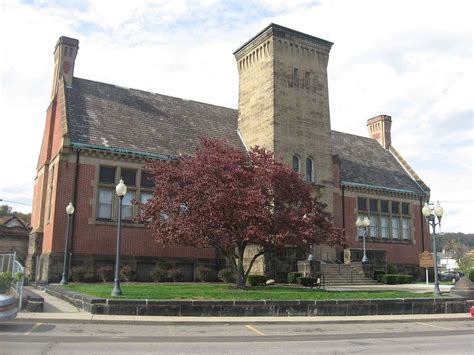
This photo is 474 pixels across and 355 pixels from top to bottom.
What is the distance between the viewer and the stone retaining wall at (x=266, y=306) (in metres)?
16.0

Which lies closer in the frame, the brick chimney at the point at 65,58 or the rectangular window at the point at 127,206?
the rectangular window at the point at 127,206

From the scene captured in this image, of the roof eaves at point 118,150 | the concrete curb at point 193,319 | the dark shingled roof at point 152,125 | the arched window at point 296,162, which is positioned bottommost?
the concrete curb at point 193,319

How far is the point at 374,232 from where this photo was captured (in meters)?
41.4

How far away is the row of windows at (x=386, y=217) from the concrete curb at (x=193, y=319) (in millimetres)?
22326

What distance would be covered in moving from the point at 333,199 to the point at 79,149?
766 inches

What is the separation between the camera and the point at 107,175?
30484 mm

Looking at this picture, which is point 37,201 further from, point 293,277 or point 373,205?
point 373,205

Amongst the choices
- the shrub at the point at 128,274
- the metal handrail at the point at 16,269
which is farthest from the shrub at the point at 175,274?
the metal handrail at the point at 16,269

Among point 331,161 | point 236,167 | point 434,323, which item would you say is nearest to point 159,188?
point 236,167

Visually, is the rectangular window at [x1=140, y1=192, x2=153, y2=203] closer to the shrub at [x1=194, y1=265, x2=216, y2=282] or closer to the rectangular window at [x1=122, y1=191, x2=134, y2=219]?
the rectangular window at [x1=122, y1=191, x2=134, y2=219]

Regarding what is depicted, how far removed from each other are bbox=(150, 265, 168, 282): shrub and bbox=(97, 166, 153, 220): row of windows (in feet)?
11.8

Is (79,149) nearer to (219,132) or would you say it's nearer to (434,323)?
(219,132)

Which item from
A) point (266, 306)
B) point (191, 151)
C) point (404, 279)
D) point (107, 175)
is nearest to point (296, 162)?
point (191, 151)

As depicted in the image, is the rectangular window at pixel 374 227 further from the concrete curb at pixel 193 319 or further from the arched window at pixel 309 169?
the concrete curb at pixel 193 319
